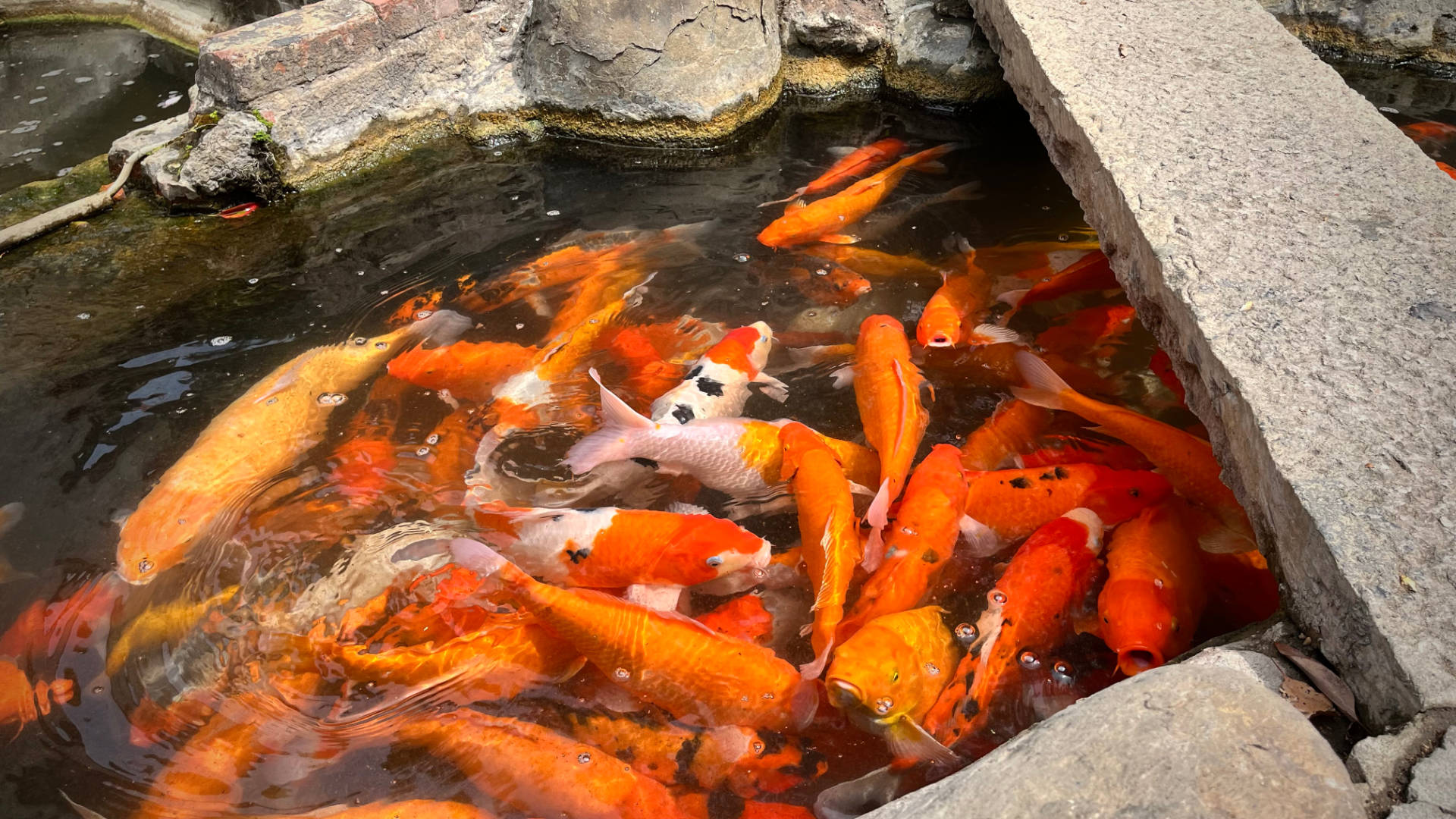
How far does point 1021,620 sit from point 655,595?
1.10 m

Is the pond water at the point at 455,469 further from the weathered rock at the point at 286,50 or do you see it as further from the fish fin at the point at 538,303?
the weathered rock at the point at 286,50

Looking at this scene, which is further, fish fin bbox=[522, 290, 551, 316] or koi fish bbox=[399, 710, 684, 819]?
fish fin bbox=[522, 290, 551, 316]

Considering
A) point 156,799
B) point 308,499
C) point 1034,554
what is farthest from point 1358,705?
point 308,499

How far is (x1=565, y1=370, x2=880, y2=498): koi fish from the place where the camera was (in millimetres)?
3342

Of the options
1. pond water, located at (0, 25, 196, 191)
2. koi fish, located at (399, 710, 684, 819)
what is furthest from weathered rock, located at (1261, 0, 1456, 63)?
pond water, located at (0, 25, 196, 191)

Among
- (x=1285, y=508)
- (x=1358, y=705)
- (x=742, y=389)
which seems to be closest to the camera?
Result: (x=1358, y=705)

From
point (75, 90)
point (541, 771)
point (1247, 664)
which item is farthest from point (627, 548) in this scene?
point (75, 90)

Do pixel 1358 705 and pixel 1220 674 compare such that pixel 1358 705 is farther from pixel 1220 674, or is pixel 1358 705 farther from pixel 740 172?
pixel 740 172

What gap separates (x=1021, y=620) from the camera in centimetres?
276

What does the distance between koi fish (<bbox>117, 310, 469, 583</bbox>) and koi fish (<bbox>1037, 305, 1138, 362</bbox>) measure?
2.59 metres

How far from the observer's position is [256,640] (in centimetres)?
291

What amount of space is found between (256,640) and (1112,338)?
344 centimetres

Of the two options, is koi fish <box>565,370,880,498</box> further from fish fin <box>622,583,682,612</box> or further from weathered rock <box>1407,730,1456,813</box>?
weathered rock <box>1407,730,1456,813</box>

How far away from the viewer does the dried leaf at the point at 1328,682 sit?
1950mm
